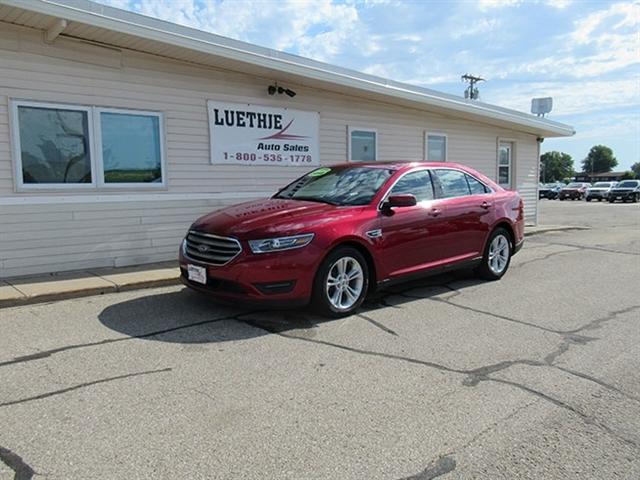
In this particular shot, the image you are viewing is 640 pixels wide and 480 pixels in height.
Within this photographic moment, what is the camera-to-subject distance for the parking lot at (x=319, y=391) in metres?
2.78

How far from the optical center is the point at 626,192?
128 ft

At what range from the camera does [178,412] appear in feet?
10.9

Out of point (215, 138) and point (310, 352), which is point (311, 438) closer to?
point (310, 352)

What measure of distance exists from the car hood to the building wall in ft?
8.54

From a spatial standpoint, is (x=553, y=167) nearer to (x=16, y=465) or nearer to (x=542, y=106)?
(x=542, y=106)

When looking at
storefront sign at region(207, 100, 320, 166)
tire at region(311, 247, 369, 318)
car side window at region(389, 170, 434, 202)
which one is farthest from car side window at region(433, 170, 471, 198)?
storefront sign at region(207, 100, 320, 166)

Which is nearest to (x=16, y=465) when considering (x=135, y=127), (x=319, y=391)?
(x=319, y=391)

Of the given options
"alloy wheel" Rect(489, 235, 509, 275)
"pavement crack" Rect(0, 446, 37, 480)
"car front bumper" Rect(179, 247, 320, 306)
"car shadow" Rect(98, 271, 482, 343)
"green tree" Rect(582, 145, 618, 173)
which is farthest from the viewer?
"green tree" Rect(582, 145, 618, 173)

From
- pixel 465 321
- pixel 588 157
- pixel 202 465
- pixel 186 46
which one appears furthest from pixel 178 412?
pixel 588 157

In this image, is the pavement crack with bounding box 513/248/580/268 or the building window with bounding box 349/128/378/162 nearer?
the pavement crack with bounding box 513/248/580/268

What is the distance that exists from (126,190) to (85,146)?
84 cm

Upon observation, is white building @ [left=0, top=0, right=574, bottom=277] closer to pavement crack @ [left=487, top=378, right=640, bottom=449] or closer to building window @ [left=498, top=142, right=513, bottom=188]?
building window @ [left=498, top=142, right=513, bottom=188]

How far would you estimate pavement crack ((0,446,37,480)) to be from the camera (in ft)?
8.53

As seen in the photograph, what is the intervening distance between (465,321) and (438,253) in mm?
1261
